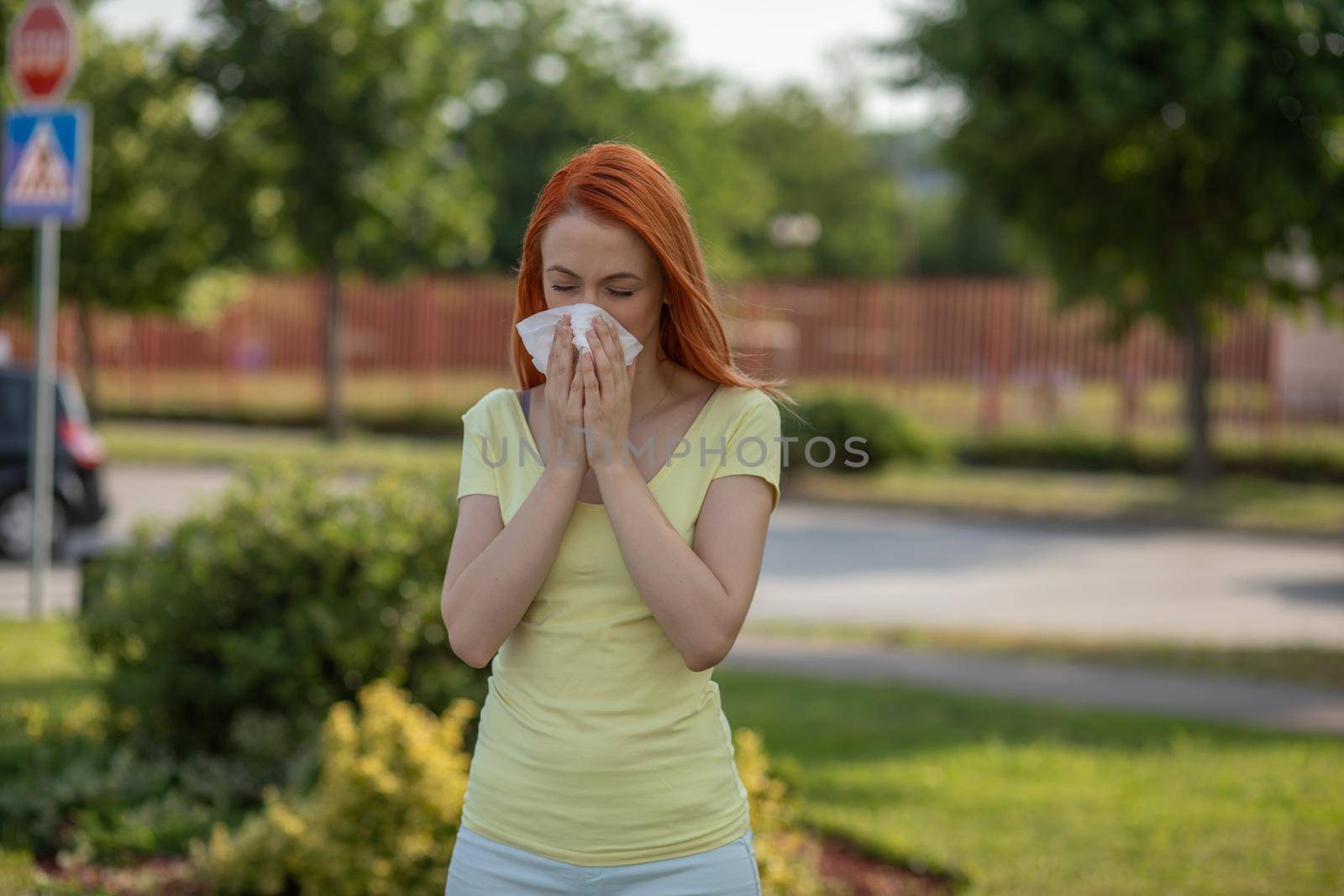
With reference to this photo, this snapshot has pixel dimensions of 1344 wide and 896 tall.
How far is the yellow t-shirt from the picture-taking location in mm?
2096

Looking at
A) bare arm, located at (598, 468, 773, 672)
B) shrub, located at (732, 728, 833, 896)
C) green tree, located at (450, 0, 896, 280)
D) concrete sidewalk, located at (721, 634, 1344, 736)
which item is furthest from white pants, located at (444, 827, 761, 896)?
green tree, located at (450, 0, 896, 280)

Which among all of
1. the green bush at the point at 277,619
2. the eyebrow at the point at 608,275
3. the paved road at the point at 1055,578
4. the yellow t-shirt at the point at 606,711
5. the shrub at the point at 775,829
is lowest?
the paved road at the point at 1055,578

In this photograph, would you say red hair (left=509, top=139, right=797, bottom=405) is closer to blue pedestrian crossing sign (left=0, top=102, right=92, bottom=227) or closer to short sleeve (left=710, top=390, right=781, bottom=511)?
short sleeve (left=710, top=390, right=781, bottom=511)

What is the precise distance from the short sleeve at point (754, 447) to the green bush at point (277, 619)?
2.87 metres

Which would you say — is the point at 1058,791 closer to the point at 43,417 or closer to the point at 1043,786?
the point at 1043,786

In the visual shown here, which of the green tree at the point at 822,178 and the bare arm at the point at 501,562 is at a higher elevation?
the green tree at the point at 822,178

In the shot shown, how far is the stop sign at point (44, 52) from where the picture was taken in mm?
9094

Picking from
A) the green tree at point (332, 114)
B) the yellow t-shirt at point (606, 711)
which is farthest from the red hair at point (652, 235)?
the green tree at point (332, 114)

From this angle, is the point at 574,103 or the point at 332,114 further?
the point at 574,103

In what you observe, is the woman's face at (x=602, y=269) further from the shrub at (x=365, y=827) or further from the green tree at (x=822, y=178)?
the green tree at (x=822, y=178)

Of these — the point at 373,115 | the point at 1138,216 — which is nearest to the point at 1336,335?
the point at 1138,216

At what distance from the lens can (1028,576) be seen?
12.8 meters

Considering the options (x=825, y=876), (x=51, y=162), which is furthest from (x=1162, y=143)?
(x=825, y=876)

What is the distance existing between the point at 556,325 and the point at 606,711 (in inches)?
21.0
